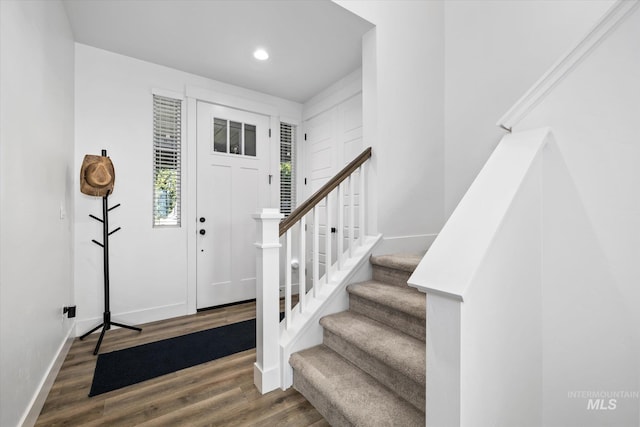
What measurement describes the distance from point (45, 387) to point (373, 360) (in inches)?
76.0

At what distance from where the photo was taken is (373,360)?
59.4 inches

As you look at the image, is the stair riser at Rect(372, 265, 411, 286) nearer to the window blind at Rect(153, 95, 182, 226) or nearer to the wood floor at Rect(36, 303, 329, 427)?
the wood floor at Rect(36, 303, 329, 427)

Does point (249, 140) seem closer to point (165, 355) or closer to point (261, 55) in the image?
point (261, 55)

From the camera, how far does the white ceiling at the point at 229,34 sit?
7.02 ft

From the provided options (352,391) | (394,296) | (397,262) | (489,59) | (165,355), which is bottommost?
(165,355)

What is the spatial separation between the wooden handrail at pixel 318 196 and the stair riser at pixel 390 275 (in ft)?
2.32

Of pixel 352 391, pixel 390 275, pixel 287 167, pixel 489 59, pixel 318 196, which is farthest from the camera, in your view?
pixel 287 167

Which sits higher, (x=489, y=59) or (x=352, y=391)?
(x=489, y=59)

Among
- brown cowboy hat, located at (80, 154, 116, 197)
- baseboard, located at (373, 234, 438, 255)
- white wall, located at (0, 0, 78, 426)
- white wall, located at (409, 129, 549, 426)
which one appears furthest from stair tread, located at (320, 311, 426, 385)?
brown cowboy hat, located at (80, 154, 116, 197)

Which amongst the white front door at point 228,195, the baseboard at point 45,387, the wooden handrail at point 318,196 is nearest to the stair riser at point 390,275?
the wooden handrail at point 318,196

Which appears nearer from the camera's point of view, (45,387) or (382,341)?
(382,341)

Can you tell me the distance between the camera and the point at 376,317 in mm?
1805

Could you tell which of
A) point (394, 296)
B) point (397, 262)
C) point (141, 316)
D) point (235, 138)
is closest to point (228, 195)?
point (235, 138)

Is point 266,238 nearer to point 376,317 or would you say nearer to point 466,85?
point 376,317
